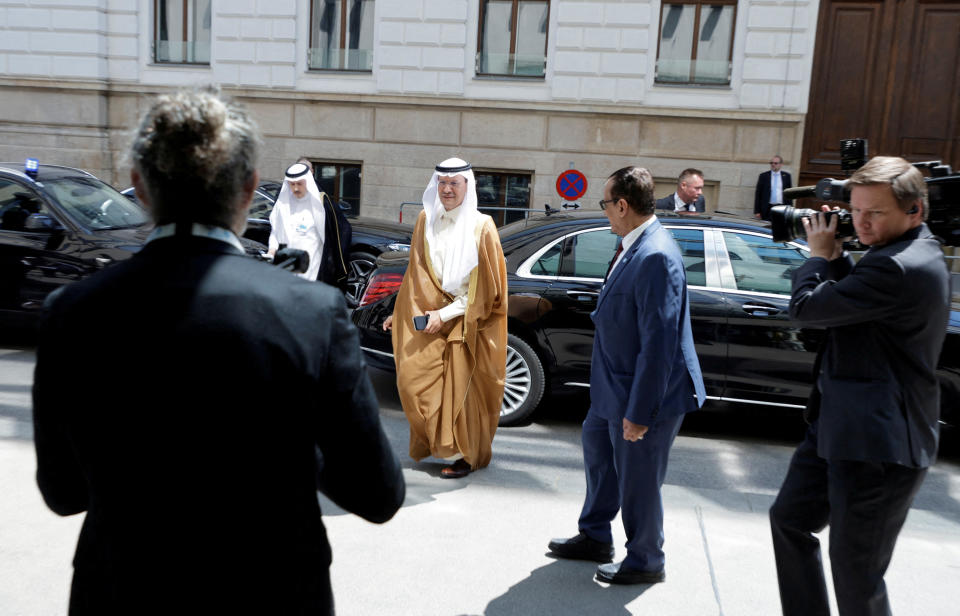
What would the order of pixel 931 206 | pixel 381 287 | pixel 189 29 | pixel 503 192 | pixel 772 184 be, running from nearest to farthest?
pixel 931 206, pixel 381 287, pixel 772 184, pixel 503 192, pixel 189 29

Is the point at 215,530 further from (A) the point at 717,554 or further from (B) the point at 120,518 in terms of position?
(A) the point at 717,554

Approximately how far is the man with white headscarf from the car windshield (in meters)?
1.46

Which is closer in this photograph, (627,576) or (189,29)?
(627,576)

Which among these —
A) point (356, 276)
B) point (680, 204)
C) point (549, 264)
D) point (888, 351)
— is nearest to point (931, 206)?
point (888, 351)

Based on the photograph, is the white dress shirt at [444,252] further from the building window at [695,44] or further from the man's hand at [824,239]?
the building window at [695,44]

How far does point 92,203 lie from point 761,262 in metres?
6.07

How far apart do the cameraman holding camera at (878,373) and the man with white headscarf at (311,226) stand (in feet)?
16.7

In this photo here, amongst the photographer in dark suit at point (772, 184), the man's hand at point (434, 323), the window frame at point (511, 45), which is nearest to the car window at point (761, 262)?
the man's hand at point (434, 323)

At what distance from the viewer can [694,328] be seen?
5.86m

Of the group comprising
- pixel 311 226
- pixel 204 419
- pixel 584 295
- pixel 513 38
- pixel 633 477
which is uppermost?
pixel 513 38

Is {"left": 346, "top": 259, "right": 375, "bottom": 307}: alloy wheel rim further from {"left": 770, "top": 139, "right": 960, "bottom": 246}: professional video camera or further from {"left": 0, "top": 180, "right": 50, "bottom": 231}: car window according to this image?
{"left": 770, "top": 139, "right": 960, "bottom": 246}: professional video camera

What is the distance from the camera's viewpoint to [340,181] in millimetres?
16922

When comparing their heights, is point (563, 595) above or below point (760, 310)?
below

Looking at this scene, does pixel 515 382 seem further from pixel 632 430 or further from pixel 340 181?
pixel 340 181
